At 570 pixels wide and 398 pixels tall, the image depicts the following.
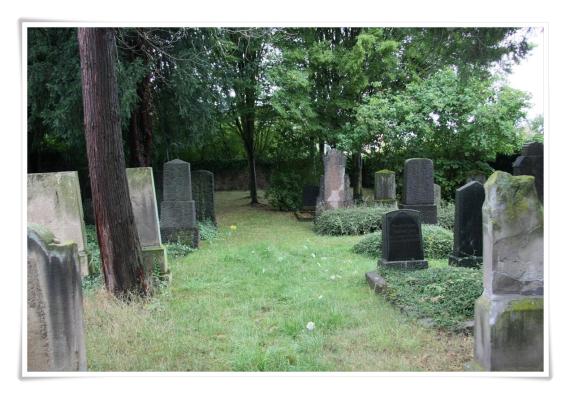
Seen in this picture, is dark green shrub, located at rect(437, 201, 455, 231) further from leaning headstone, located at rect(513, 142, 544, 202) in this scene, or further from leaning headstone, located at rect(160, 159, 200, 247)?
leaning headstone, located at rect(513, 142, 544, 202)

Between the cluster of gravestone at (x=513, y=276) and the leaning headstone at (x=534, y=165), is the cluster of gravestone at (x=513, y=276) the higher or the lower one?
the lower one

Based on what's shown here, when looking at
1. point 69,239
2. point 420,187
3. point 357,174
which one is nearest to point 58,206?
point 69,239

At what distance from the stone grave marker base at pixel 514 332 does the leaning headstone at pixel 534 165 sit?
0.82m

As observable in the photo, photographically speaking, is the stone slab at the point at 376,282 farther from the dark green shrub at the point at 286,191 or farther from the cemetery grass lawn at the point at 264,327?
the dark green shrub at the point at 286,191

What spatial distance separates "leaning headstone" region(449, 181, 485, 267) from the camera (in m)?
7.90

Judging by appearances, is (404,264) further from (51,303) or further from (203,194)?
(203,194)

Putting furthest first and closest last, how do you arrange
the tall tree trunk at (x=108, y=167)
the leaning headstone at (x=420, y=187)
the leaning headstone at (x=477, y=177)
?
1. the leaning headstone at (x=477, y=177)
2. the leaning headstone at (x=420, y=187)
3. the tall tree trunk at (x=108, y=167)

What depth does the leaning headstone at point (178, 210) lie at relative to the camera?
10.8 meters

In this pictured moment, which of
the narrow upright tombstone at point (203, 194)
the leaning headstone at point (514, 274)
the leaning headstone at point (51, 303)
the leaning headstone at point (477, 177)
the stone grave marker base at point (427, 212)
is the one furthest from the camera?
the leaning headstone at point (477, 177)

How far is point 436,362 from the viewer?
4.25 m

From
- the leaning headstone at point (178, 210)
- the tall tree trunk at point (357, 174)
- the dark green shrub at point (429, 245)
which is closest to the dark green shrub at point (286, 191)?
the tall tree trunk at point (357, 174)

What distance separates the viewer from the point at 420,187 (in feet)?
44.4
